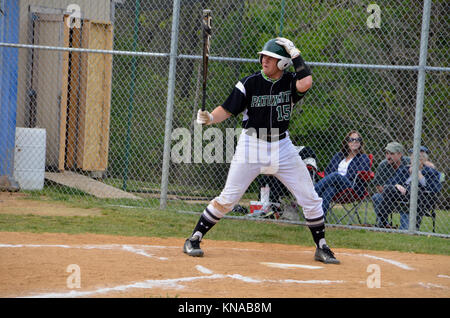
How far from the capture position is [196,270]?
18.1 ft

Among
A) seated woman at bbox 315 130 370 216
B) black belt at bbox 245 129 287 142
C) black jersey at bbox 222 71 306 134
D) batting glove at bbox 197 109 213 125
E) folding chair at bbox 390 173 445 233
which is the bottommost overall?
folding chair at bbox 390 173 445 233

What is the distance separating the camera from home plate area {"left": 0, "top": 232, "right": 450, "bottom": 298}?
4.68 m

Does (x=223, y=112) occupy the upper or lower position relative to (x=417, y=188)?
upper

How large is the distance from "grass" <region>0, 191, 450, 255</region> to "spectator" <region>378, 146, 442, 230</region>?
1.87 feet

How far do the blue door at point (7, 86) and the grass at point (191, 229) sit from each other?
2856 millimetres

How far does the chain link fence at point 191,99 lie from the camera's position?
11.4 m

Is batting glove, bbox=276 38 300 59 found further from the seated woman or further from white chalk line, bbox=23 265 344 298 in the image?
the seated woman

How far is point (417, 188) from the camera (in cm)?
867

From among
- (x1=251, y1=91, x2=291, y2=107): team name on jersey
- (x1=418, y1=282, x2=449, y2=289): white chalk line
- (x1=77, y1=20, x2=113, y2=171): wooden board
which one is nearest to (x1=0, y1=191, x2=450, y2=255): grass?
(x1=251, y1=91, x2=291, y2=107): team name on jersey

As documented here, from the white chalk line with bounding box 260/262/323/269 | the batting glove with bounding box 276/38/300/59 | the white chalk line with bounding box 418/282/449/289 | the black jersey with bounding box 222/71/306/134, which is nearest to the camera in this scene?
→ the white chalk line with bounding box 418/282/449/289

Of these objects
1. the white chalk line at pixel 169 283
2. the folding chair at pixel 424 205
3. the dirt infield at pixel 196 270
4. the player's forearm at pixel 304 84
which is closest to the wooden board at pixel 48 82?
the dirt infield at pixel 196 270
